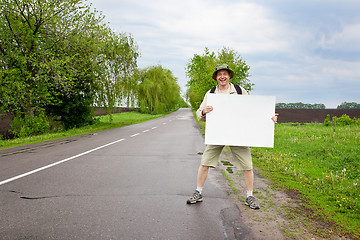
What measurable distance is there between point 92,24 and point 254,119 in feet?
53.5

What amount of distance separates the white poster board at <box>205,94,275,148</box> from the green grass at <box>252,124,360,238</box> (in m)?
1.31

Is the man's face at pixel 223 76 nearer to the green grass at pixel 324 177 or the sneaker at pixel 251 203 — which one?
the sneaker at pixel 251 203

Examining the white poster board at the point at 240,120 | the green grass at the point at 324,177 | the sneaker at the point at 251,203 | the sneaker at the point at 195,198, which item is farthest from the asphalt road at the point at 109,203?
the green grass at the point at 324,177

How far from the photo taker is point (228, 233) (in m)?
2.91

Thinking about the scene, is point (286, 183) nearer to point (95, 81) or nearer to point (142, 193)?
point (142, 193)

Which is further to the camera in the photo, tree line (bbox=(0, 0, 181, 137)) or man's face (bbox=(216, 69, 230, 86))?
tree line (bbox=(0, 0, 181, 137))

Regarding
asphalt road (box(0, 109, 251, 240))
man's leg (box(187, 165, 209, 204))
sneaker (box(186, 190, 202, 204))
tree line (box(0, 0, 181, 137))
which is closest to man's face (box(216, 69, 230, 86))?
man's leg (box(187, 165, 209, 204))

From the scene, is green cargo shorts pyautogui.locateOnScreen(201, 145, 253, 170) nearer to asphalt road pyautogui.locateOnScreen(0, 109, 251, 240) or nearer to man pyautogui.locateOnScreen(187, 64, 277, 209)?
man pyautogui.locateOnScreen(187, 64, 277, 209)

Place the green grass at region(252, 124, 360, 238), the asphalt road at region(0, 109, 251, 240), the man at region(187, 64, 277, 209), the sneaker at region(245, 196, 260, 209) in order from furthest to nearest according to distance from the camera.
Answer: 1. the man at region(187, 64, 277, 209)
2. the sneaker at region(245, 196, 260, 209)
3. the green grass at region(252, 124, 360, 238)
4. the asphalt road at region(0, 109, 251, 240)

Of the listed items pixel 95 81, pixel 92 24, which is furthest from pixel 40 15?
pixel 95 81

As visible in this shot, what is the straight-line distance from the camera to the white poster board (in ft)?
12.2

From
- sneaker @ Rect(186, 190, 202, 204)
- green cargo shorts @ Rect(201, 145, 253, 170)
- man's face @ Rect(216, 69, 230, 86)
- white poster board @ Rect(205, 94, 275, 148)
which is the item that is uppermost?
man's face @ Rect(216, 69, 230, 86)

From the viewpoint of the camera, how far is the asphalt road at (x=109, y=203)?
9.71ft

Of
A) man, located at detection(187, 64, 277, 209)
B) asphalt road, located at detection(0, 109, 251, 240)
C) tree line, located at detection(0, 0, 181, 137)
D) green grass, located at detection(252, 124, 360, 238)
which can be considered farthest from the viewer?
tree line, located at detection(0, 0, 181, 137)
